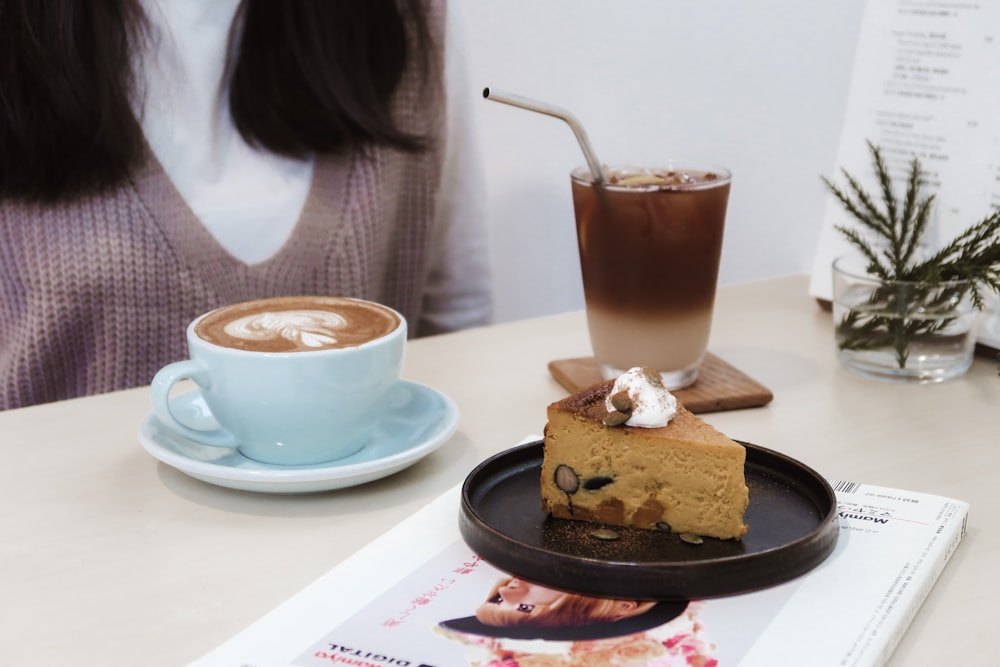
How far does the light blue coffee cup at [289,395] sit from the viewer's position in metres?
0.74

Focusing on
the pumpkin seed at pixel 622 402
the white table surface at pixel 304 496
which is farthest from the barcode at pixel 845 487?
the pumpkin seed at pixel 622 402

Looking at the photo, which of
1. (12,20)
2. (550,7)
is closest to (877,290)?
(550,7)

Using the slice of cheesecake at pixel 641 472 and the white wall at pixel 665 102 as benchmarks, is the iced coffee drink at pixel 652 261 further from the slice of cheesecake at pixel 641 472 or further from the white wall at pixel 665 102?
the white wall at pixel 665 102

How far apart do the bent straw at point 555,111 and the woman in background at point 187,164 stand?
57cm

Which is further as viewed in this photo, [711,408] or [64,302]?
[64,302]

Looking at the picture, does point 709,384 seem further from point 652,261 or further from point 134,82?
point 134,82

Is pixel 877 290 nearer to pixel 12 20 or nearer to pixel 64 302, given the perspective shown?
pixel 64 302

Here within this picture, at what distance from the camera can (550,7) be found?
1.56 m

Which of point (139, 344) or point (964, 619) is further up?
point (964, 619)

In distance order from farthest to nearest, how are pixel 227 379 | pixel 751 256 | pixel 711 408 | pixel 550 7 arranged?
pixel 751 256 < pixel 550 7 < pixel 711 408 < pixel 227 379

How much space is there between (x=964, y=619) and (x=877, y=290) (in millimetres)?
514

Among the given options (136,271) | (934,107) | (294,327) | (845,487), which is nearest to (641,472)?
(845,487)

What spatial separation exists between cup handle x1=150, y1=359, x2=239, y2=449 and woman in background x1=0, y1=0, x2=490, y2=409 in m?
0.60

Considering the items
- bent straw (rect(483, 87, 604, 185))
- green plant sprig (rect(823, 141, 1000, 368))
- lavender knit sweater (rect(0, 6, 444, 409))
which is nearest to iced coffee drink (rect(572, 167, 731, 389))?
bent straw (rect(483, 87, 604, 185))
